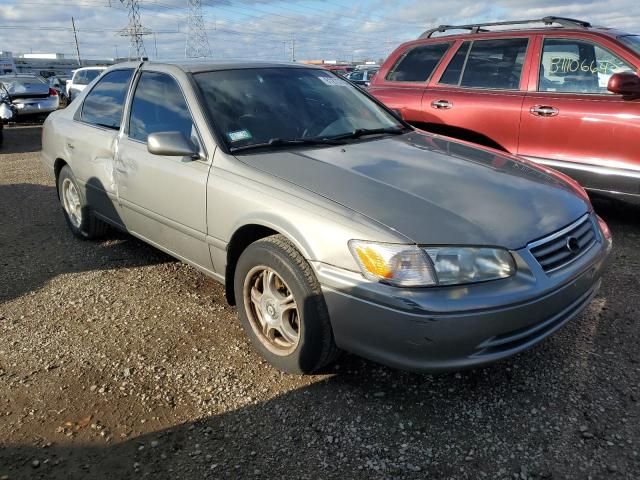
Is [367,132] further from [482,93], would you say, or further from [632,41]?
[632,41]

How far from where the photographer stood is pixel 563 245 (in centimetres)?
260

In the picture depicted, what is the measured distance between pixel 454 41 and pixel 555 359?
4060mm

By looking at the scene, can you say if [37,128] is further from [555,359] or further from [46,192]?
[555,359]

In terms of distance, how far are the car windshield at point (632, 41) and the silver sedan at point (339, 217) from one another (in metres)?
2.22

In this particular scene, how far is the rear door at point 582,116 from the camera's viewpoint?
4.50 meters

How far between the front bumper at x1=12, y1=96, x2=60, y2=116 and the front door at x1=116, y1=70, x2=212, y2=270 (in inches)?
521

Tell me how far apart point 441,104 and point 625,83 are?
69.1 inches

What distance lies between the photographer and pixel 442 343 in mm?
2229

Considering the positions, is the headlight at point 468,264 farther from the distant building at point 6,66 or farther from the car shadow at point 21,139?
the distant building at point 6,66

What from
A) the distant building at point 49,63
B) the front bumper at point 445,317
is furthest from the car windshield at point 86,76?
the distant building at point 49,63

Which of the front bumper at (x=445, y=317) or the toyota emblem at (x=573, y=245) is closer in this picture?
the front bumper at (x=445, y=317)

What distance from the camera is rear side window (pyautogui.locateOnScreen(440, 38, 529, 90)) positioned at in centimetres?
524

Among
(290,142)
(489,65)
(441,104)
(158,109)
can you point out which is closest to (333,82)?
(290,142)

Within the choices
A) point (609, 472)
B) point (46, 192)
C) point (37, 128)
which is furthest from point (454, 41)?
point (37, 128)
